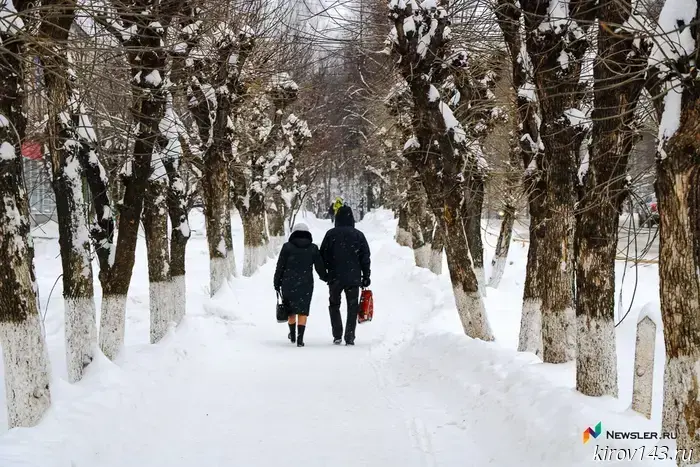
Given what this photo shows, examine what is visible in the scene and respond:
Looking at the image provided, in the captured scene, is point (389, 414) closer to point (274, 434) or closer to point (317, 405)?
point (317, 405)

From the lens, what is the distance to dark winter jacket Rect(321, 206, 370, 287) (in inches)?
418

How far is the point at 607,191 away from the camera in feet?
17.0

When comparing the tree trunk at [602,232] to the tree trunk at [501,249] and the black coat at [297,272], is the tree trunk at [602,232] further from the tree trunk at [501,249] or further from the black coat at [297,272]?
the tree trunk at [501,249]

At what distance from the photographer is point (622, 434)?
430 cm

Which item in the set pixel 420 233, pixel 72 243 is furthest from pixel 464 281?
pixel 420 233

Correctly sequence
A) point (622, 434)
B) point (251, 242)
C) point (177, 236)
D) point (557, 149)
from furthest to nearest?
point (251, 242)
point (177, 236)
point (557, 149)
point (622, 434)

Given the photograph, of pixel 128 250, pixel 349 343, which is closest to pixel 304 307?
pixel 349 343

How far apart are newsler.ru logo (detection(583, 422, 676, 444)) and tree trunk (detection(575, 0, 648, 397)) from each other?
1.07 metres

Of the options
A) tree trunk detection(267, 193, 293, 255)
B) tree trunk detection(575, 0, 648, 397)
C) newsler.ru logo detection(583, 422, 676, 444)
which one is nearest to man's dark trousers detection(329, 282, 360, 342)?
tree trunk detection(575, 0, 648, 397)

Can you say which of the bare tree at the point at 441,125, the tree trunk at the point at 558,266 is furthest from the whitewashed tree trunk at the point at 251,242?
the tree trunk at the point at 558,266

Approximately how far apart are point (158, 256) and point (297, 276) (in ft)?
7.22

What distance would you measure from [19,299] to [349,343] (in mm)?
6099

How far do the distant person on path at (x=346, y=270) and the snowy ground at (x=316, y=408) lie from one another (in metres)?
0.40

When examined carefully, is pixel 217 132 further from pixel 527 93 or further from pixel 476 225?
pixel 527 93
